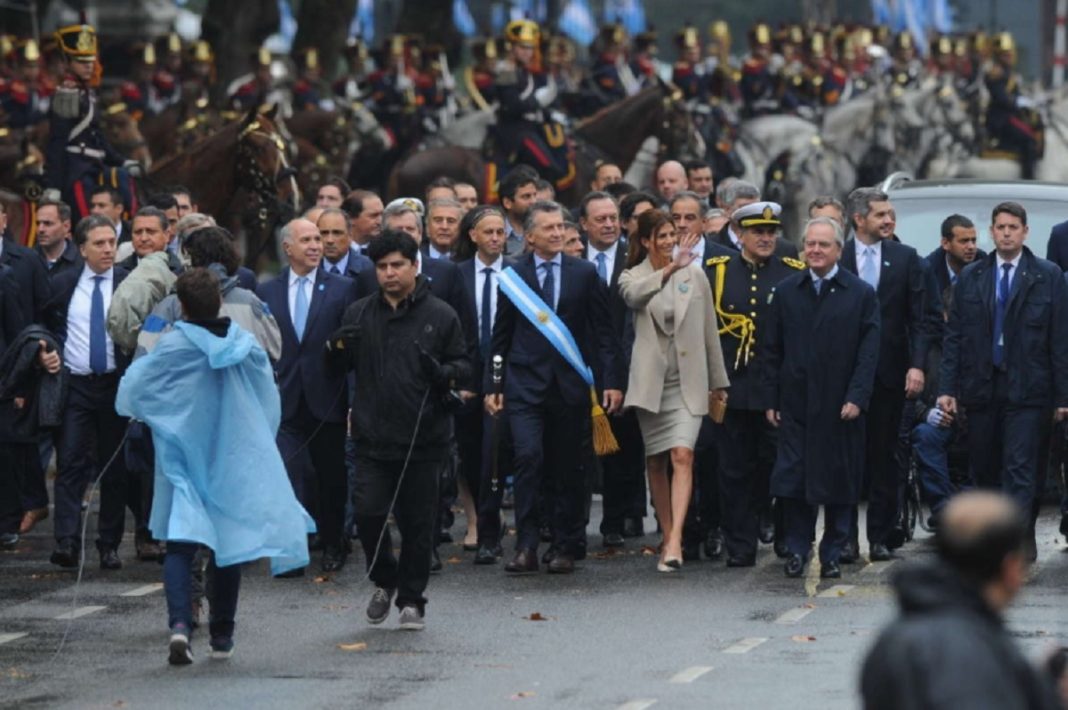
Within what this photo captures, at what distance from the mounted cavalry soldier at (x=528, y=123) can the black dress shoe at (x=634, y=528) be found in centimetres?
1050

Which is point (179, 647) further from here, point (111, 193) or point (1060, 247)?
point (111, 193)

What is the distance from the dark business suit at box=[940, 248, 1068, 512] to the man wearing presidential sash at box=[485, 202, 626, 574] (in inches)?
67.9

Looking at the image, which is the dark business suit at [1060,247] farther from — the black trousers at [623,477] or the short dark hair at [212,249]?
the short dark hair at [212,249]

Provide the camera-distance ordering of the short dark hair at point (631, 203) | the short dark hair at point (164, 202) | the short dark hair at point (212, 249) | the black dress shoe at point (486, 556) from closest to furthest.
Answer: the short dark hair at point (212, 249)
the black dress shoe at point (486, 556)
the short dark hair at point (631, 203)
the short dark hair at point (164, 202)

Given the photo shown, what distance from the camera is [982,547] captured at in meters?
5.98

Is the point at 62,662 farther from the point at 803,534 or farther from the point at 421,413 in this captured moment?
the point at 803,534

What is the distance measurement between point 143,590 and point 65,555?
3.11 feet

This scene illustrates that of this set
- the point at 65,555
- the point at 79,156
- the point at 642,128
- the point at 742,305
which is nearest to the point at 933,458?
the point at 742,305

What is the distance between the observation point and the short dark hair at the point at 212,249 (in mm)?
12508

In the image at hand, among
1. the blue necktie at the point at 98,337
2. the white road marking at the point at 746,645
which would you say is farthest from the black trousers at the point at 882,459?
the blue necktie at the point at 98,337

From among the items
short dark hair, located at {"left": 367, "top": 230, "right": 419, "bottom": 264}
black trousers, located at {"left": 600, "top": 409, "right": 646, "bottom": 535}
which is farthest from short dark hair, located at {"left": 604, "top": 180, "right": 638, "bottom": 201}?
short dark hair, located at {"left": 367, "top": 230, "right": 419, "bottom": 264}

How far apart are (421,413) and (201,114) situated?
19393 millimetres

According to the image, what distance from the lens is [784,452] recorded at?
14.2 meters

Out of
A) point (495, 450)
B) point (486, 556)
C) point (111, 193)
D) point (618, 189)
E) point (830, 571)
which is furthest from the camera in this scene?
point (618, 189)
